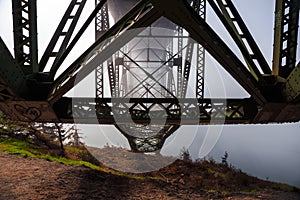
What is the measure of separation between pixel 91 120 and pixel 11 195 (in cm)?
353

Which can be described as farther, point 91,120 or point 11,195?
point 11,195

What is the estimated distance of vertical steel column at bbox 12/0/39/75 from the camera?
4758mm

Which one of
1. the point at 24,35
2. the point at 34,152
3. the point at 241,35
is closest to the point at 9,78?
the point at 24,35

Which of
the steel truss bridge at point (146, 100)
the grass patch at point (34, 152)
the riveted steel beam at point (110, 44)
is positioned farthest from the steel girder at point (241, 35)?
the grass patch at point (34, 152)

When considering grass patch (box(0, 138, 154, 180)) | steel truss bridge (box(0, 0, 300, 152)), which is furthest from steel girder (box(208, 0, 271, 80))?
grass patch (box(0, 138, 154, 180))

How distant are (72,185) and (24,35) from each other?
5321 mm

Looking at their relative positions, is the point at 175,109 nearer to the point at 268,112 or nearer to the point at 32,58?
the point at 268,112

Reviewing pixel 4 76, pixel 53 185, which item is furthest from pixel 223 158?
pixel 4 76

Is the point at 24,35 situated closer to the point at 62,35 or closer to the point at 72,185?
the point at 62,35

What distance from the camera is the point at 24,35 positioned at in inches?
196

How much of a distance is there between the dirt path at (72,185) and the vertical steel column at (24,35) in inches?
167

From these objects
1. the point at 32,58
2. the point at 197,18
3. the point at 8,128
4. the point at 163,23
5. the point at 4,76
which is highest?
the point at 163,23

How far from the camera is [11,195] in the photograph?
7508 mm

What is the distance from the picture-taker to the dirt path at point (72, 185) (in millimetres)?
7953
